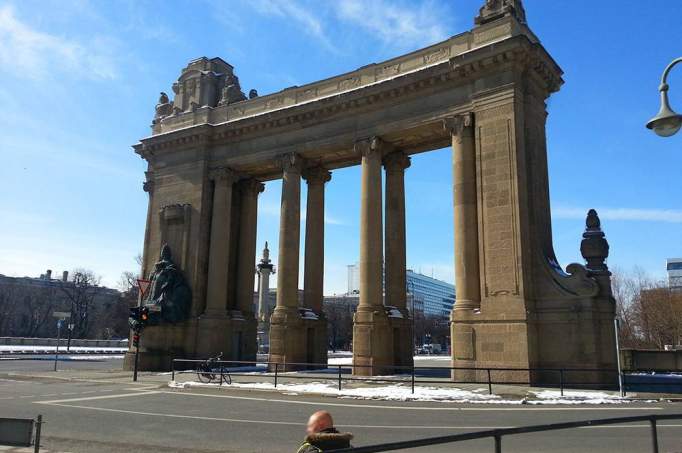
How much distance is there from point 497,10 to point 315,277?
17.8 m

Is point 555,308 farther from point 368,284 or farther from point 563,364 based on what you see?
point 368,284

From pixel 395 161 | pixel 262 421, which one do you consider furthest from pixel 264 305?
pixel 262 421

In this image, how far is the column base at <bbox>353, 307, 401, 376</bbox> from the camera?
27297 millimetres

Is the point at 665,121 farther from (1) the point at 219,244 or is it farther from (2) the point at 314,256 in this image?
(1) the point at 219,244

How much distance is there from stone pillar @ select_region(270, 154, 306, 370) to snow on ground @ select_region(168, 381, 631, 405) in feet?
25.4

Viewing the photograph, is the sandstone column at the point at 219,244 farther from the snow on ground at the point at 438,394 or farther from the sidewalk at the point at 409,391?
the snow on ground at the point at 438,394

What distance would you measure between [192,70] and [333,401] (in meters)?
28.7

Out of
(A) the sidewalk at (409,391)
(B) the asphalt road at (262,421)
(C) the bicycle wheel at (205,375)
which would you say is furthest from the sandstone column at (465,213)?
(C) the bicycle wheel at (205,375)

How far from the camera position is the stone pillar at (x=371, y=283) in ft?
90.3

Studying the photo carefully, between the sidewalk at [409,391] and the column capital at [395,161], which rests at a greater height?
the column capital at [395,161]

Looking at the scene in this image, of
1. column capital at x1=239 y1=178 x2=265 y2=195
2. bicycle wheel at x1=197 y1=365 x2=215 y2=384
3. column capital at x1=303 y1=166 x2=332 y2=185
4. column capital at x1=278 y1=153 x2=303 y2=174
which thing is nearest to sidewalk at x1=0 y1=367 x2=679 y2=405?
bicycle wheel at x1=197 y1=365 x2=215 y2=384

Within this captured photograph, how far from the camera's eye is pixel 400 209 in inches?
1307

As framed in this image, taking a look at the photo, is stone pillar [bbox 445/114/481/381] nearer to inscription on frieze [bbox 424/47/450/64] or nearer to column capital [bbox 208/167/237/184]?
inscription on frieze [bbox 424/47/450/64]

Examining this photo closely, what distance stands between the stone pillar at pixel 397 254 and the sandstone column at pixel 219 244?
10.3 m
